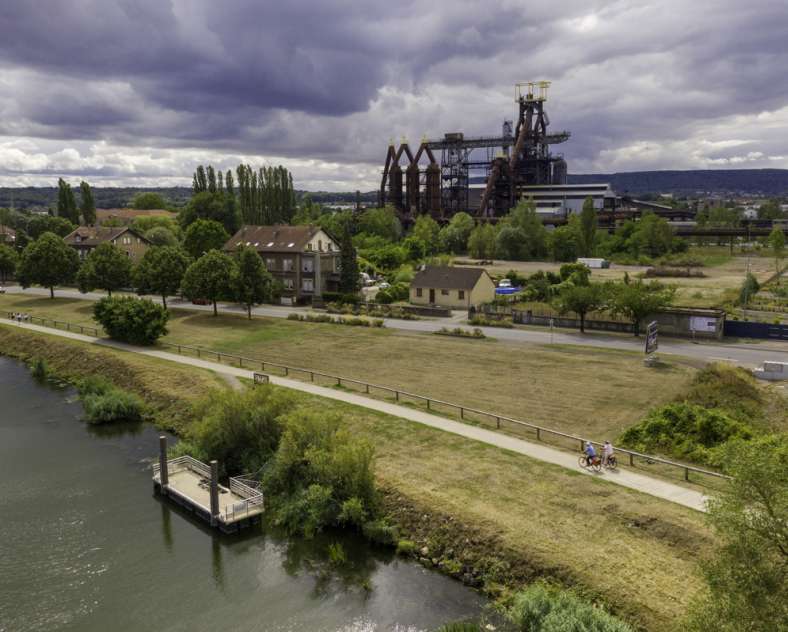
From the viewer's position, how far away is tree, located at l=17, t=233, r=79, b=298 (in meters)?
74.3

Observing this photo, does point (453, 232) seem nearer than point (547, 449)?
No

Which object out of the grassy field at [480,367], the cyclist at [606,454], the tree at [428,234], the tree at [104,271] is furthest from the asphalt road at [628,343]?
the tree at [428,234]

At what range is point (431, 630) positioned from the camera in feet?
59.9

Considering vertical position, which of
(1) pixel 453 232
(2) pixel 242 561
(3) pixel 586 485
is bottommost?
(2) pixel 242 561

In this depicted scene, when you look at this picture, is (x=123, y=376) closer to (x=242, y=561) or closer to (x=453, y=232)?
(x=242, y=561)

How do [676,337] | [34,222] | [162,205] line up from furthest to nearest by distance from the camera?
[162,205] → [34,222] → [676,337]

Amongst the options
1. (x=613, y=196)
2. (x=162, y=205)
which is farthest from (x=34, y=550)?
(x=162, y=205)

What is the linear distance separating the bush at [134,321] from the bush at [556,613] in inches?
1590

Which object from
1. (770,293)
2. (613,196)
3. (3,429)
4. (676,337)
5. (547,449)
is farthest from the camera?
(613,196)

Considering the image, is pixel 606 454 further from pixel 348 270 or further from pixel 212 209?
pixel 212 209

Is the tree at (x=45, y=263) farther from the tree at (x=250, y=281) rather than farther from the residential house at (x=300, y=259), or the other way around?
the tree at (x=250, y=281)

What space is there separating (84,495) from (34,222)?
11467cm

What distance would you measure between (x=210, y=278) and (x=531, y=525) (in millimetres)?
46861

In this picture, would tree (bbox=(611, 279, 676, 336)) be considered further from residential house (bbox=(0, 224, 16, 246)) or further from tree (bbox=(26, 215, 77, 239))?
residential house (bbox=(0, 224, 16, 246))
